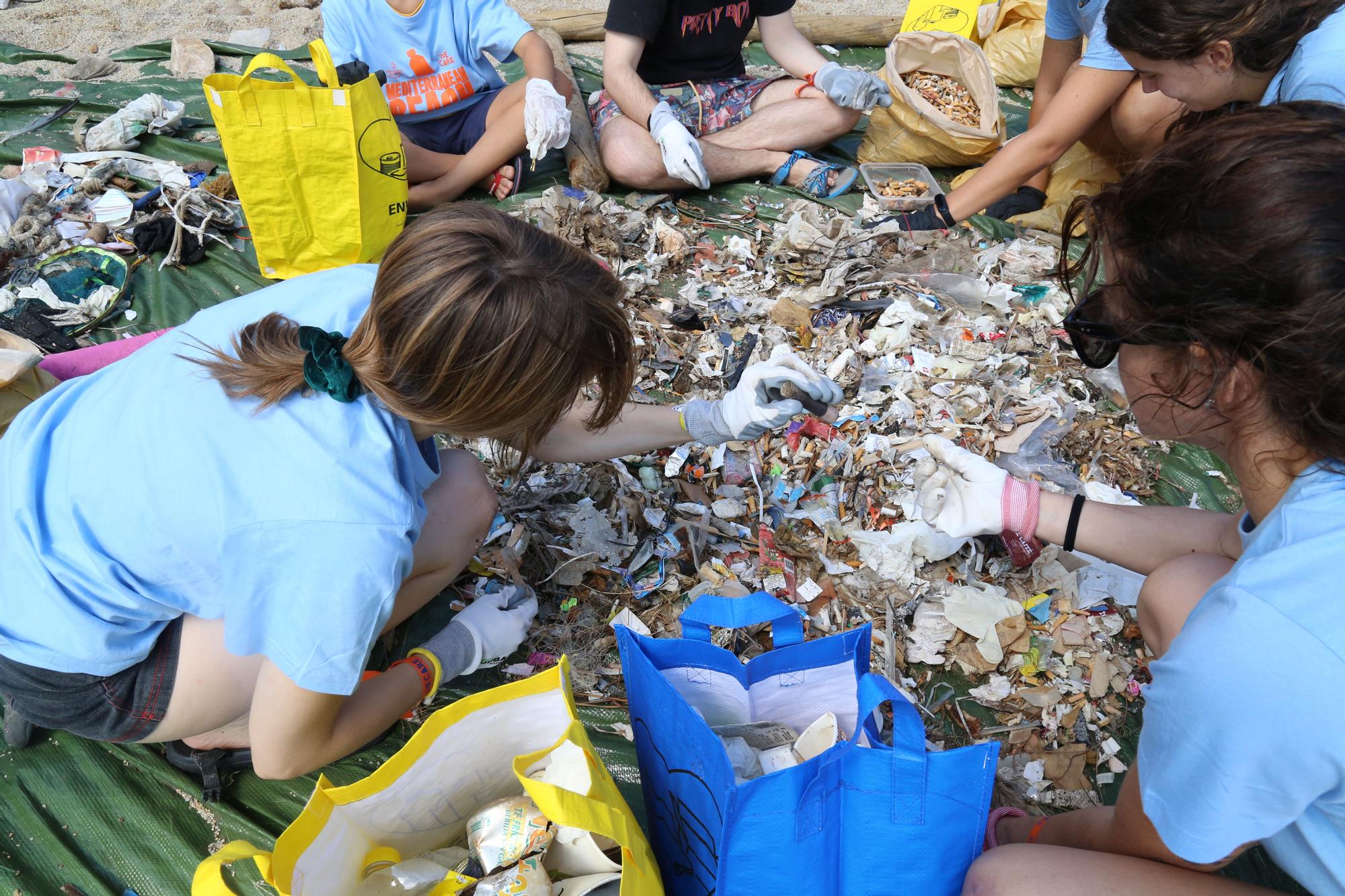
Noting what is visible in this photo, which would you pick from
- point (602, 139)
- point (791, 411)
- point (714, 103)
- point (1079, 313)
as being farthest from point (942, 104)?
point (1079, 313)

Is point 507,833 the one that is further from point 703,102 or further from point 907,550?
point 703,102

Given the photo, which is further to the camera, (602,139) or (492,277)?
(602,139)

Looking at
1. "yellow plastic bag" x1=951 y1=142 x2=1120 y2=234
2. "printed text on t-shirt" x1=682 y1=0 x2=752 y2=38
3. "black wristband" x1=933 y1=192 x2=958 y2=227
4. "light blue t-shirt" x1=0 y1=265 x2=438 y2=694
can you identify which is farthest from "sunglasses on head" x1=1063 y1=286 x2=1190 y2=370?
"printed text on t-shirt" x1=682 y1=0 x2=752 y2=38

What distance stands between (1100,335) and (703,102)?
291 cm

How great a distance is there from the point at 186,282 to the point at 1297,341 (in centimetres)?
332

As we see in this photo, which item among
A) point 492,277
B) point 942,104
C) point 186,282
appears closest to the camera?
point 492,277

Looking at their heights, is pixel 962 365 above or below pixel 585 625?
above

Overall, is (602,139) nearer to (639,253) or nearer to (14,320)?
(639,253)

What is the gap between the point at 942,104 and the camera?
3.64 m

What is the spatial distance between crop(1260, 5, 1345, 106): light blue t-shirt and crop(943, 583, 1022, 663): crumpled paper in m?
1.29

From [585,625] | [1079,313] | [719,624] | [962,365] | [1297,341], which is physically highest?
[1297,341]

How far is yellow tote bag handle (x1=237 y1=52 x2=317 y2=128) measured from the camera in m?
2.56

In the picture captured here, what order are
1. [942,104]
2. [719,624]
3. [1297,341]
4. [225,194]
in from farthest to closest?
[942,104], [225,194], [719,624], [1297,341]

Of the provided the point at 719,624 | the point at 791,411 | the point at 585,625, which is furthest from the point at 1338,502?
the point at 585,625
